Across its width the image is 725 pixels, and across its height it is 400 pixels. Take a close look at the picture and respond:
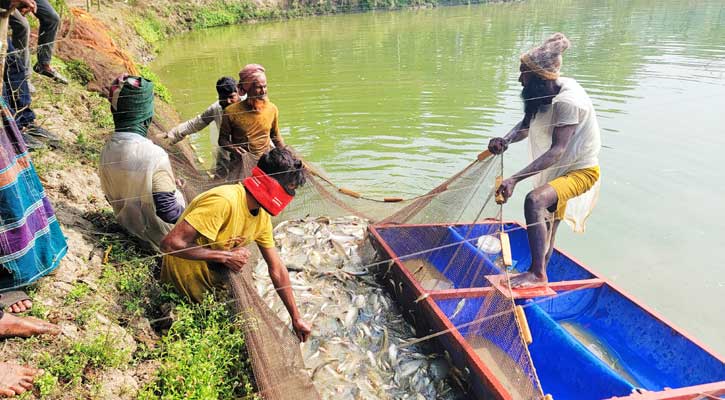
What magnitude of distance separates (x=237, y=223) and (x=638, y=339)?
359cm

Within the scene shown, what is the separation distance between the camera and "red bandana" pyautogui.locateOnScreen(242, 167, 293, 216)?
2986 mm

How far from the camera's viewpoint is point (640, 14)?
94.1 ft

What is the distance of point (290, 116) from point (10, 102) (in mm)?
7527

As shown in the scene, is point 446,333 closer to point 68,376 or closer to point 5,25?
point 68,376

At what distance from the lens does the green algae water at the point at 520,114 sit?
6379 mm

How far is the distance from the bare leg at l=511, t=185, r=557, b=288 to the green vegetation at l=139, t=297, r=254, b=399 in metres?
2.50

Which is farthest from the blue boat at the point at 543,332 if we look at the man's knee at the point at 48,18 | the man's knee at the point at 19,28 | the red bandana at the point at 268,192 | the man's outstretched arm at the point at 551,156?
the man's knee at the point at 48,18

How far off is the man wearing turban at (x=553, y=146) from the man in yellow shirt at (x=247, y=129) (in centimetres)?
263

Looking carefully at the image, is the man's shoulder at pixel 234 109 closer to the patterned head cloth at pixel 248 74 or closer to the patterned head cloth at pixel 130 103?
the patterned head cloth at pixel 248 74

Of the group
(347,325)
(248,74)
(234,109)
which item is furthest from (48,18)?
(347,325)

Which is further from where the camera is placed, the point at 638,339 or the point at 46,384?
the point at 638,339

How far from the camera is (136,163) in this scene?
11.9ft

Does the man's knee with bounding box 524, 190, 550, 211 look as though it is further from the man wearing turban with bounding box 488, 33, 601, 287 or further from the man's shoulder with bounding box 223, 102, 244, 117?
the man's shoulder with bounding box 223, 102, 244, 117

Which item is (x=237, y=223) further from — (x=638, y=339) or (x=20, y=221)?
(x=638, y=339)
